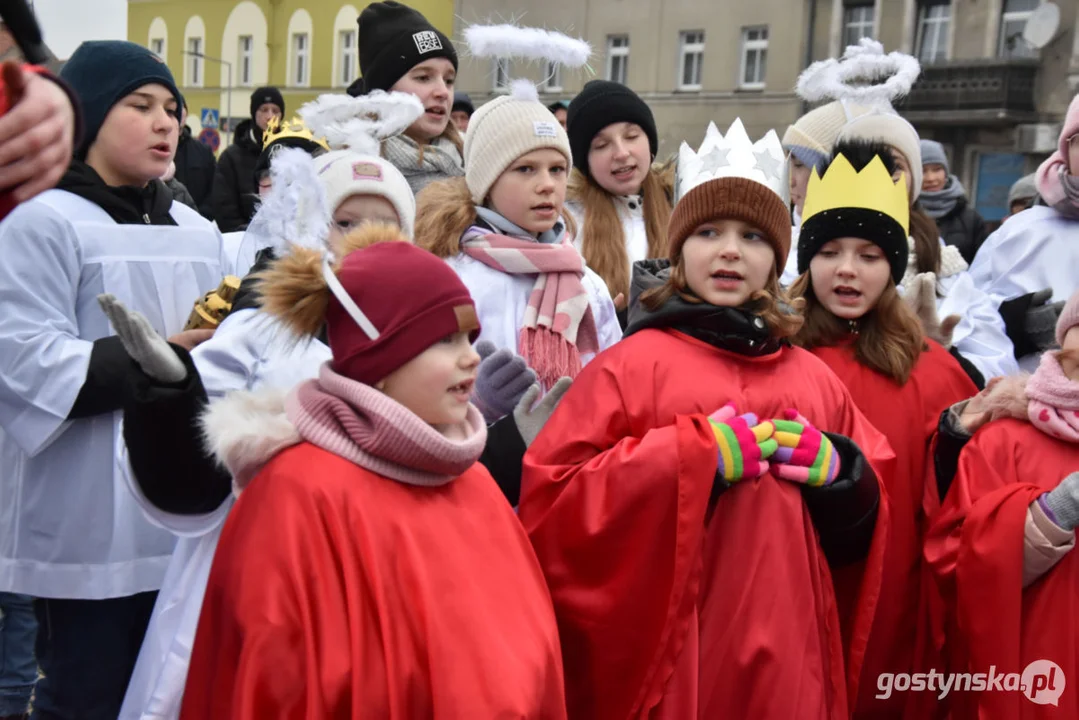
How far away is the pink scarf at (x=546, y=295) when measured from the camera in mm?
3969

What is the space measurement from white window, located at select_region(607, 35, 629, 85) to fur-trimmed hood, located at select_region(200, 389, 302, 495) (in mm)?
30892

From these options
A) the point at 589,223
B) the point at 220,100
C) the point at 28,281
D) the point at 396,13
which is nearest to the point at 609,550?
the point at 28,281

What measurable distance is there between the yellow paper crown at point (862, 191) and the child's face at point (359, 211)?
1468 millimetres

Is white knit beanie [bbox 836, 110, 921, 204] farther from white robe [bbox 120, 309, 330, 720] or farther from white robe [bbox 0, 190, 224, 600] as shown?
white robe [bbox 0, 190, 224, 600]

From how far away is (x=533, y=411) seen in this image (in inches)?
137

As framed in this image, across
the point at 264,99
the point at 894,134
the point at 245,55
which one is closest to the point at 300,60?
the point at 245,55

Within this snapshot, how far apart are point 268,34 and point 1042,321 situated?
36.8m

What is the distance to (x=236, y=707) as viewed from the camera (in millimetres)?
2365

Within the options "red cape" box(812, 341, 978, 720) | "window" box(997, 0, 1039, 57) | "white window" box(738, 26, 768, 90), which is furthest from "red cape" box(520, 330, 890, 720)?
"white window" box(738, 26, 768, 90)

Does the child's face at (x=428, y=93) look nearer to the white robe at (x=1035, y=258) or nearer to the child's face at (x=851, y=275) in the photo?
the child's face at (x=851, y=275)

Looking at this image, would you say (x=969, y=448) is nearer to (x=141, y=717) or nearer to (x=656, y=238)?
(x=656, y=238)

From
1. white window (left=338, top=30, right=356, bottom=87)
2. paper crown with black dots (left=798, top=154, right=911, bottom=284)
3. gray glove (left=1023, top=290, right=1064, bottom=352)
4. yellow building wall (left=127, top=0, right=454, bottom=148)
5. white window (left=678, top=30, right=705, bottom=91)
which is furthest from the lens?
yellow building wall (left=127, top=0, right=454, bottom=148)

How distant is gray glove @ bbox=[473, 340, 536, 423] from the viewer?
354cm

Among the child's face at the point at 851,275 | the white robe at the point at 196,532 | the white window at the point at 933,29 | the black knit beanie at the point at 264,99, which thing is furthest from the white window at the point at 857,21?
the white robe at the point at 196,532
